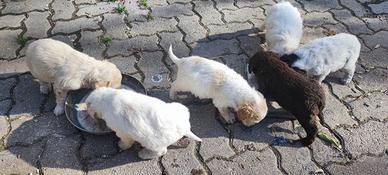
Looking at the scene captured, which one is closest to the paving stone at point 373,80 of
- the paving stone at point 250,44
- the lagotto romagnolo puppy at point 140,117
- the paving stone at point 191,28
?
the paving stone at point 250,44

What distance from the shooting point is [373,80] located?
4.43m

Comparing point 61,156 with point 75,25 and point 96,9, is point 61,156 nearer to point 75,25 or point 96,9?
point 75,25

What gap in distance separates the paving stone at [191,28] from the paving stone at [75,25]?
0.93 m

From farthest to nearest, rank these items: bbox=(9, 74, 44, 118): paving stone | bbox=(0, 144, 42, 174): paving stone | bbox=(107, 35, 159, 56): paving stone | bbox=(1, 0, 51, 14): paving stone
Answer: bbox=(1, 0, 51, 14): paving stone < bbox=(107, 35, 159, 56): paving stone < bbox=(9, 74, 44, 118): paving stone < bbox=(0, 144, 42, 174): paving stone

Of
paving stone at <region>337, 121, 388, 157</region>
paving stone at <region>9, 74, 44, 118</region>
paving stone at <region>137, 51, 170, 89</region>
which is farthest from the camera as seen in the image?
paving stone at <region>137, 51, 170, 89</region>

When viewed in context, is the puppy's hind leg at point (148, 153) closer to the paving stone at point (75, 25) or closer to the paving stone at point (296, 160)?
the paving stone at point (296, 160)

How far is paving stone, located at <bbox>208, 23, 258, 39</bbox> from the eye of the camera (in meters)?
4.85

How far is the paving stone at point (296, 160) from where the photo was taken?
11.6 ft

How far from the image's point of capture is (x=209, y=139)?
3.72 meters

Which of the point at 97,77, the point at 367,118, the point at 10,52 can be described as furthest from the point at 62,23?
the point at 367,118

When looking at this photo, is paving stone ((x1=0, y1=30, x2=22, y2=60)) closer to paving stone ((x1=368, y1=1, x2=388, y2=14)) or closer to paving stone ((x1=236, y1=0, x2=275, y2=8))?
paving stone ((x1=236, y1=0, x2=275, y2=8))

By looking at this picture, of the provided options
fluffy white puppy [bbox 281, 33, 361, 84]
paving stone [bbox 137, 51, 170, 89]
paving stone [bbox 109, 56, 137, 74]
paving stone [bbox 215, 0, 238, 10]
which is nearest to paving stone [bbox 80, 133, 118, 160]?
paving stone [bbox 137, 51, 170, 89]

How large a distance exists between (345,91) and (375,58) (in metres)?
0.72

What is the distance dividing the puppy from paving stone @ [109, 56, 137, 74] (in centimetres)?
128
